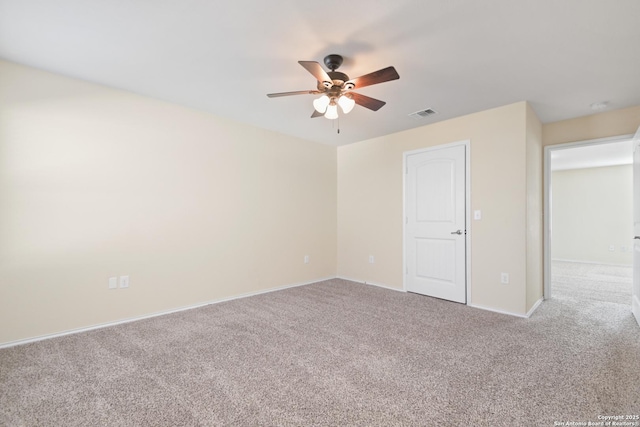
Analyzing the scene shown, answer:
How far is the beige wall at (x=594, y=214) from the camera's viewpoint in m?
6.30

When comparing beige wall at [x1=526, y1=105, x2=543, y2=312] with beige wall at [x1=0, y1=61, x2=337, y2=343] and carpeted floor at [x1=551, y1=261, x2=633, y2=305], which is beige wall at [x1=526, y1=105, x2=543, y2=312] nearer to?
carpeted floor at [x1=551, y1=261, x2=633, y2=305]

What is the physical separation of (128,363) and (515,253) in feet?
12.6

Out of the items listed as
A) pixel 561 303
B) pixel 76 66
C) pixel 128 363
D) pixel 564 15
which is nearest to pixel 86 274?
pixel 128 363

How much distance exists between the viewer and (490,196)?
344 centimetres

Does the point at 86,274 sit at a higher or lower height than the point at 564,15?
lower

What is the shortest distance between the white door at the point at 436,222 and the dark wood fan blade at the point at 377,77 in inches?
80.7

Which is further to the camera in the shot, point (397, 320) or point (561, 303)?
point (561, 303)

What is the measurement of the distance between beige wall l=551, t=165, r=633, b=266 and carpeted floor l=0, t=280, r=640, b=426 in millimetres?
4617

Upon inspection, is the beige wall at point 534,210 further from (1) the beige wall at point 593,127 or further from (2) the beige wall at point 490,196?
(1) the beige wall at point 593,127

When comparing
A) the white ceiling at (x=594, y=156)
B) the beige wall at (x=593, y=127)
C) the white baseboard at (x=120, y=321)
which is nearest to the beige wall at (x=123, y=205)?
the white baseboard at (x=120, y=321)

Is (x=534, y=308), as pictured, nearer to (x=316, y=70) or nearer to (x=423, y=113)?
(x=423, y=113)

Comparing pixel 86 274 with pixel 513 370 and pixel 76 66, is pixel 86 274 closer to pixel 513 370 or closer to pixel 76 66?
pixel 76 66

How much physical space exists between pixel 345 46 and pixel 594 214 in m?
7.78

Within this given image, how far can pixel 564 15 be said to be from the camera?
71.6 inches
